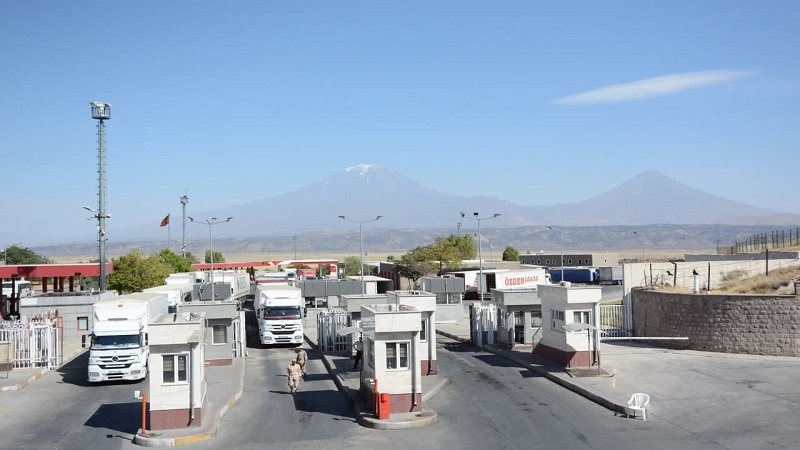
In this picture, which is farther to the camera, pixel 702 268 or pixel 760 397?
pixel 702 268

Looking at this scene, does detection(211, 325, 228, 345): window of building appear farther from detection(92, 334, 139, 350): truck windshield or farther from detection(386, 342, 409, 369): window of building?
detection(386, 342, 409, 369): window of building

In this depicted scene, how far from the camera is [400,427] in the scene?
22.5 metres

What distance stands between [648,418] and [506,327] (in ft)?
54.3

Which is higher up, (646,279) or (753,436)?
(646,279)

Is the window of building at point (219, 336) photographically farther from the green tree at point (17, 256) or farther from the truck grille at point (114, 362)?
the green tree at point (17, 256)

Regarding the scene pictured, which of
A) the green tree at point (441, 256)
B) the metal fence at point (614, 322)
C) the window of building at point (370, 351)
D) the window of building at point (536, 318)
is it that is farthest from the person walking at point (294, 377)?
the green tree at point (441, 256)

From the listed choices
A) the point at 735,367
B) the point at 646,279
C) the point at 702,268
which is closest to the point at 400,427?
the point at 735,367

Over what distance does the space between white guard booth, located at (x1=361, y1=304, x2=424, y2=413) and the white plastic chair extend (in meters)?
6.25

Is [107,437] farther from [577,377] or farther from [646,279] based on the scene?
[646,279]

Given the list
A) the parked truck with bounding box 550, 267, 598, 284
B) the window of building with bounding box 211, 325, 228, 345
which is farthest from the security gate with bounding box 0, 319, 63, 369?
the parked truck with bounding box 550, 267, 598, 284

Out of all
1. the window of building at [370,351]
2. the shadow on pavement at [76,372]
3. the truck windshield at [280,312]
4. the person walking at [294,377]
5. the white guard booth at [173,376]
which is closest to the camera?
the white guard booth at [173,376]

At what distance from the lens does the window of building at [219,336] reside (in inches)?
1409

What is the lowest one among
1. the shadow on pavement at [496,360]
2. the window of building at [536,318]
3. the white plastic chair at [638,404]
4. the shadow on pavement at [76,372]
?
the shadow on pavement at [76,372]

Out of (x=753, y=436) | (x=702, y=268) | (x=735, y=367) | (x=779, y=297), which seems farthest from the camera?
(x=702, y=268)
